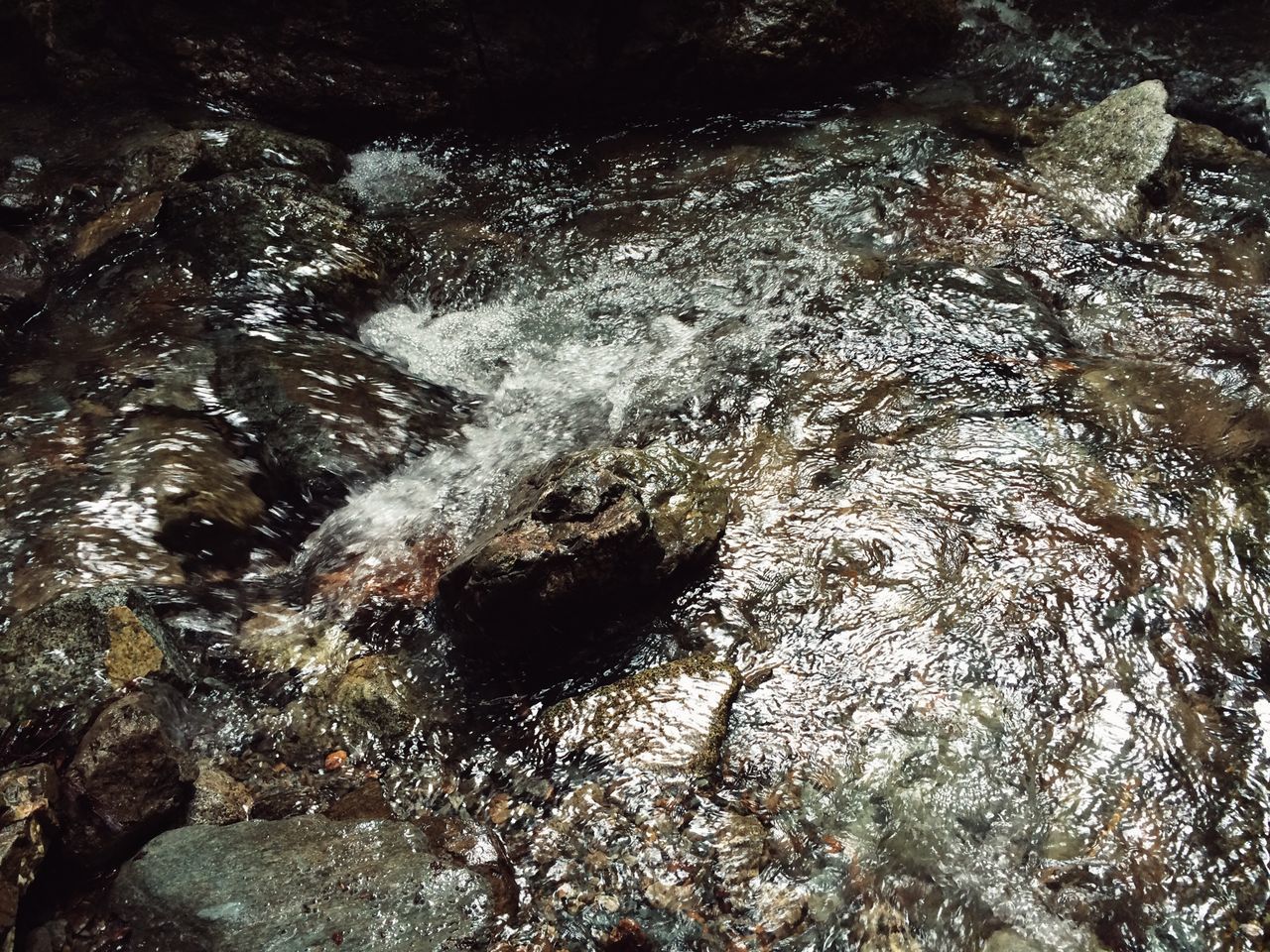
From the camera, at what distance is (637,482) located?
4141mm

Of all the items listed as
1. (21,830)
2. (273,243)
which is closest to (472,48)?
(273,243)

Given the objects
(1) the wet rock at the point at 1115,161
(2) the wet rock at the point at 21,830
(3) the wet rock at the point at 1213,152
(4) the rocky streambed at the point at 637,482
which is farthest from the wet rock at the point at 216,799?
(3) the wet rock at the point at 1213,152

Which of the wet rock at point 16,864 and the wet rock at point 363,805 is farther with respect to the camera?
the wet rock at point 363,805

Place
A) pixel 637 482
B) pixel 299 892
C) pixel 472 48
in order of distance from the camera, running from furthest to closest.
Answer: pixel 472 48
pixel 637 482
pixel 299 892

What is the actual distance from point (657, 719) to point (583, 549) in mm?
807

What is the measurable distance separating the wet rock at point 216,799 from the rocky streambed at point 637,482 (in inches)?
2.0

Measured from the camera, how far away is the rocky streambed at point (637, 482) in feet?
9.87

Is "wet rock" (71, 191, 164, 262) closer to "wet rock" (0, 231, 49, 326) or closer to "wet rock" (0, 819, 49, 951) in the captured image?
"wet rock" (0, 231, 49, 326)

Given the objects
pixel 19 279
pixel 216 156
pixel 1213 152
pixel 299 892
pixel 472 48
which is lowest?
pixel 299 892

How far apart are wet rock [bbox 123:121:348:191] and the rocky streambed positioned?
5 cm

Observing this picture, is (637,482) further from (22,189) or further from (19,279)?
(22,189)

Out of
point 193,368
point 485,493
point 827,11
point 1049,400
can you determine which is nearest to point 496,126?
point 827,11

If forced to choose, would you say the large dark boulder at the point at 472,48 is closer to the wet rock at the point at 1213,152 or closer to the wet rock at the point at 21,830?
the wet rock at the point at 1213,152

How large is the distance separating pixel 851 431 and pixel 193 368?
13.7ft
